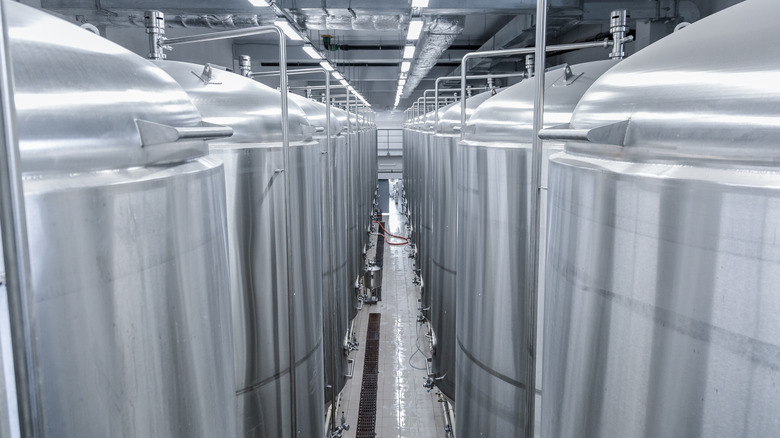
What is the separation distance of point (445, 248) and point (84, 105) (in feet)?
15.7

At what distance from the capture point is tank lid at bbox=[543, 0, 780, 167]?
108 cm

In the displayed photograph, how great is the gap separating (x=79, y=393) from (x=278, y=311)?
6.28 ft

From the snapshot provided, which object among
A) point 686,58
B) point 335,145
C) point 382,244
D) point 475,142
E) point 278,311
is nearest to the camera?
point 686,58

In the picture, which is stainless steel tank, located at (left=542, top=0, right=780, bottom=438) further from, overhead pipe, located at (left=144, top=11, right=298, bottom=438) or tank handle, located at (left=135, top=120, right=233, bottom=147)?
overhead pipe, located at (left=144, top=11, right=298, bottom=438)

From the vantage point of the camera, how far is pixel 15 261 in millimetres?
881

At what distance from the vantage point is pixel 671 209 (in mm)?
1188

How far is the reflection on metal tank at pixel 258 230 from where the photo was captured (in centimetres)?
272

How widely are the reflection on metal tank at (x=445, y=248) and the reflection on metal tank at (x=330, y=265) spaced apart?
1056mm

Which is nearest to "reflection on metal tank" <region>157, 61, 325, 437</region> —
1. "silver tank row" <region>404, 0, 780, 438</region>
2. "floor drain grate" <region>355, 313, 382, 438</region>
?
"silver tank row" <region>404, 0, 780, 438</region>

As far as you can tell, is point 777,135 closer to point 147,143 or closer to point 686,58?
point 686,58

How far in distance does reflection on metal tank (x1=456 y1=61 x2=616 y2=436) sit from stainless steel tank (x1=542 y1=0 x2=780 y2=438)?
1.23 meters

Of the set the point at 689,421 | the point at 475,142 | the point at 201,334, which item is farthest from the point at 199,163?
the point at 475,142

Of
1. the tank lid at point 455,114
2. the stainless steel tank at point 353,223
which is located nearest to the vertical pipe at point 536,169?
the tank lid at point 455,114

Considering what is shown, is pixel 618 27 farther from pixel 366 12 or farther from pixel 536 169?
pixel 366 12
